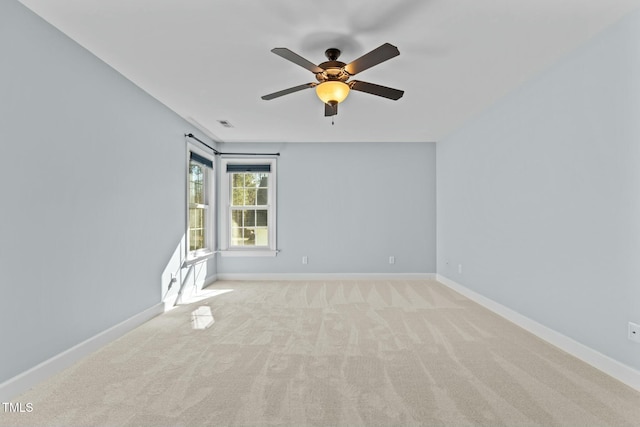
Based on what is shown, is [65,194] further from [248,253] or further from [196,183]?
[248,253]

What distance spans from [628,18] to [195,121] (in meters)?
4.52

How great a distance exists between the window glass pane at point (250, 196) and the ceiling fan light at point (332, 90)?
3520mm

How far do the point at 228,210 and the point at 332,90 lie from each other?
3.83 m

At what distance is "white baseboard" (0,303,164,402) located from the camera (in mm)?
1998

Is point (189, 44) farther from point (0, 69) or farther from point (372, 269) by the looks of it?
point (372, 269)

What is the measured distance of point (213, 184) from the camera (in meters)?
5.68

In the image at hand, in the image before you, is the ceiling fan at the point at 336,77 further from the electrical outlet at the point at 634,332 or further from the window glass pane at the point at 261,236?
the window glass pane at the point at 261,236

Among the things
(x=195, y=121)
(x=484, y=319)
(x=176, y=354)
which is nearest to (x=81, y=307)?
(x=176, y=354)

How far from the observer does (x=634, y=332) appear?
84.7 inches

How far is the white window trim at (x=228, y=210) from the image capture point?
583 centimetres

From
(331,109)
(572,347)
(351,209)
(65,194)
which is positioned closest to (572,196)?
(572,347)

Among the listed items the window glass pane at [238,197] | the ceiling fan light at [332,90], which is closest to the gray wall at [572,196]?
the ceiling fan light at [332,90]

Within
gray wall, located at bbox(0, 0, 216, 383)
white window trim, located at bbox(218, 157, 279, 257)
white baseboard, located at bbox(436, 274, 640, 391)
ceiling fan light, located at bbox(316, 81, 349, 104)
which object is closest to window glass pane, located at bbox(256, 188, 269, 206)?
white window trim, located at bbox(218, 157, 279, 257)

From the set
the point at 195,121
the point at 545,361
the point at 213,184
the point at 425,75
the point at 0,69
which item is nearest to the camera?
the point at 0,69
